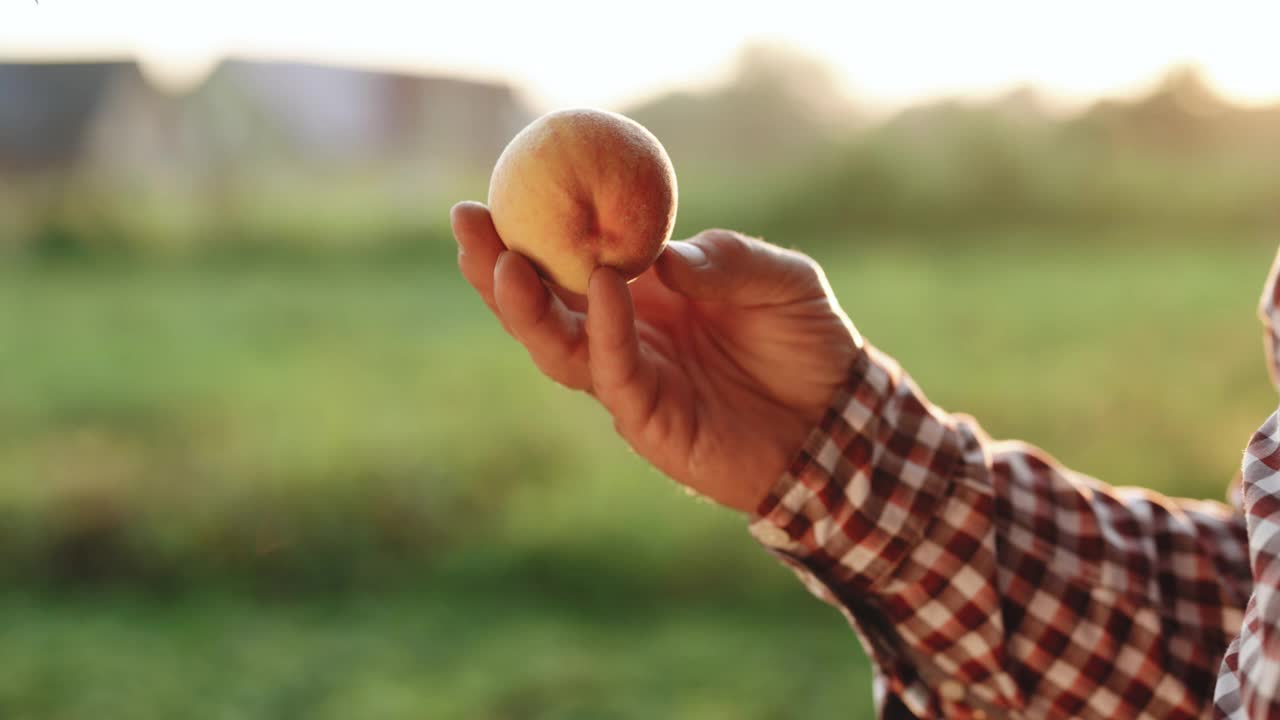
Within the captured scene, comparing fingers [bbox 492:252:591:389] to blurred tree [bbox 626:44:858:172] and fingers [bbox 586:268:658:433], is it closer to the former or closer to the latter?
fingers [bbox 586:268:658:433]

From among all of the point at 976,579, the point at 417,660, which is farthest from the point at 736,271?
the point at 417,660

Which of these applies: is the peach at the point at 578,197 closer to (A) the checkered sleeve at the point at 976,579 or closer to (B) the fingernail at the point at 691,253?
(B) the fingernail at the point at 691,253

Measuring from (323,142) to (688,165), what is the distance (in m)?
1.66

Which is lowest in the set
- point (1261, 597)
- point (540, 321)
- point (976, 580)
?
point (976, 580)

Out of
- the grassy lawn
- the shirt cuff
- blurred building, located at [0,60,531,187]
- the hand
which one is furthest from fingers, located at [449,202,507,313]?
blurred building, located at [0,60,531,187]

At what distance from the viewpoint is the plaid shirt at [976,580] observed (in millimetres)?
866

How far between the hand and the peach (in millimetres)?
31

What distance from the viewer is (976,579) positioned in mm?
869

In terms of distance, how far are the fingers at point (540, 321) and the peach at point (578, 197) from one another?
0.04 m

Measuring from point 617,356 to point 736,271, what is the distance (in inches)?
5.7

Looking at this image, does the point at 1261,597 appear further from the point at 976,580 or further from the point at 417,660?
the point at 417,660

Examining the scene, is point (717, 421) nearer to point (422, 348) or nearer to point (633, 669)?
point (633, 669)

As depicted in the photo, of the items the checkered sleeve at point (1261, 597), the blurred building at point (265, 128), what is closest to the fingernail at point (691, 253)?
the checkered sleeve at point (1261, 597)

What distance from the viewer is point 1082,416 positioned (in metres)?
3.14
